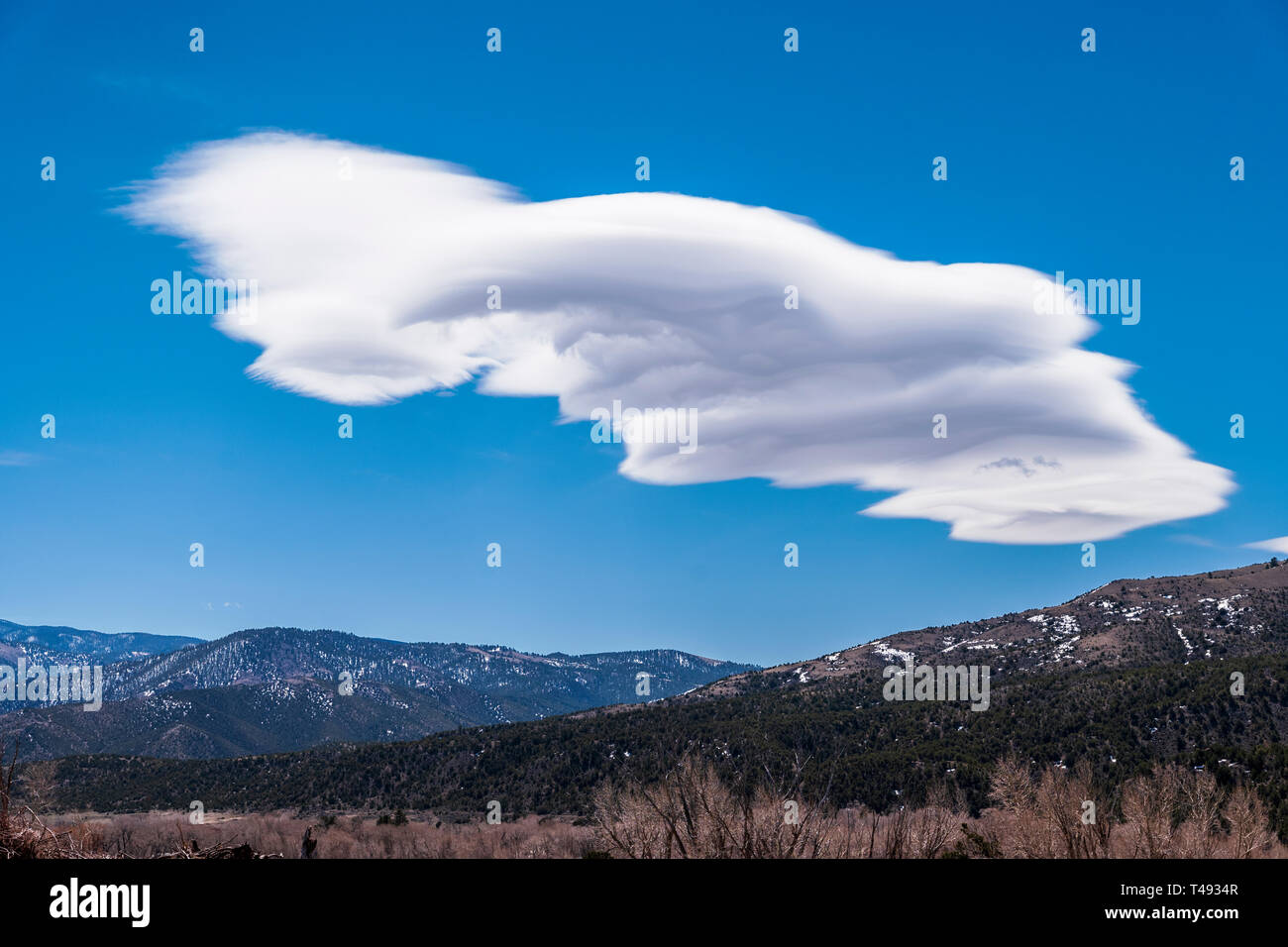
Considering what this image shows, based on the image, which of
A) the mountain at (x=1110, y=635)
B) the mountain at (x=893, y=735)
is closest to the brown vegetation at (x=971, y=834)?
the mountain at (x=893, y=735)

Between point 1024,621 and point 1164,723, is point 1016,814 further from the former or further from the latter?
point 1024,621

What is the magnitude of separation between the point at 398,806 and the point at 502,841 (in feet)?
103

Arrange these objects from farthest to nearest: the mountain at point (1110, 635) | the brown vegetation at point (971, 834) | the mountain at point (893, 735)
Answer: the mountain at point (1110, 635) → the mountain at point (893, 735) → the brown vegetation at point (971, 834)

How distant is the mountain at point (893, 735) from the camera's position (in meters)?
84.6

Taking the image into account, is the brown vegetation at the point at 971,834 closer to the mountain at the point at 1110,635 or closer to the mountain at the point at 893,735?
the mountain at the point at 893,735

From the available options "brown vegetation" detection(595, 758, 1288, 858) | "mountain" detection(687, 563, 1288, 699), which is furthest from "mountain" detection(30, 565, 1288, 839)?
"brown vegetation" detection(595, 758, 1288, 858)

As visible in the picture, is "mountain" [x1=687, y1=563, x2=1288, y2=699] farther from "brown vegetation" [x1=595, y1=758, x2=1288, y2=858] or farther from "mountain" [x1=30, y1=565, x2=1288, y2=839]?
"brown vegetation" [x1=595, y1=758, x2=1288, y2=858]

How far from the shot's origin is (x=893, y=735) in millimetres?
101938

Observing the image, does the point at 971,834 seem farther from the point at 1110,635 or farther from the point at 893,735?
the point at 1110,635

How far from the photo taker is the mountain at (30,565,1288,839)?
84.6 metres

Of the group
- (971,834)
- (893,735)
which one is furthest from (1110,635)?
(971,834)

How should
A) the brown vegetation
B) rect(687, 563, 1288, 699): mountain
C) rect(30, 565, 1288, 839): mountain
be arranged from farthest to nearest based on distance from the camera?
rect(687, 563, 1288, 699): mountain → rect(30, 565, 1288, 839): mountain → the brown vegetation

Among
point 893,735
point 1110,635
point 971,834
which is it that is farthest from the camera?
point 1110,635

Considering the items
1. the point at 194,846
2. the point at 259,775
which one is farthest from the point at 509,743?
the point at 194,846
